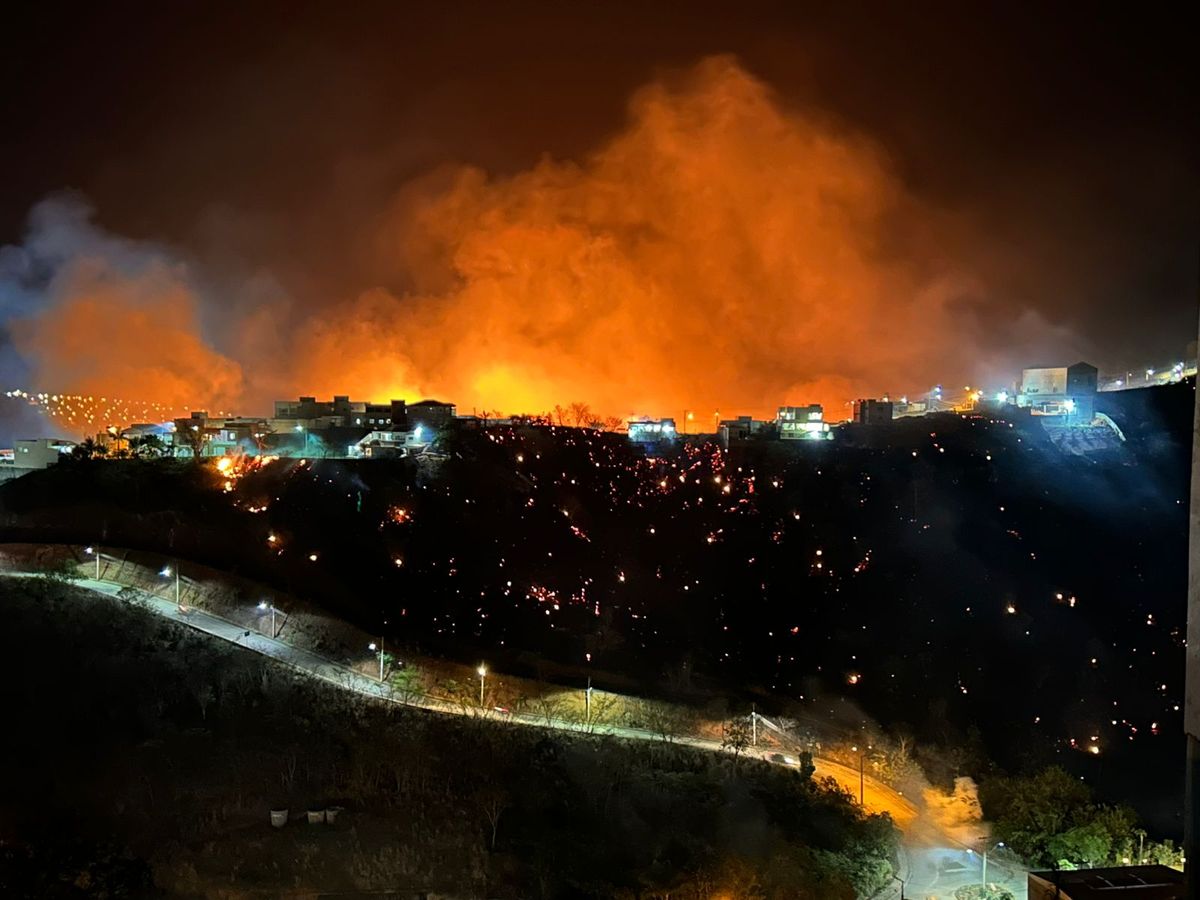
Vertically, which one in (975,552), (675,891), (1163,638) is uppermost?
(975,552)

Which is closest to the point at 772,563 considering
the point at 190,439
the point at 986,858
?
the point at 986,858

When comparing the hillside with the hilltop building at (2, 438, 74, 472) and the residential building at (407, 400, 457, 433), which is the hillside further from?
the residential building at (407, 400, 457, 433)

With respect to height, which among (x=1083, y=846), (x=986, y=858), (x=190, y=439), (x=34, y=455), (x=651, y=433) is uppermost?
(x=651, y=433)

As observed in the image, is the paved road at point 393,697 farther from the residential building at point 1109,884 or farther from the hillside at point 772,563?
the residential building at point 1109,884

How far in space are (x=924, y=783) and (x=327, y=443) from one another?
67.8 feet

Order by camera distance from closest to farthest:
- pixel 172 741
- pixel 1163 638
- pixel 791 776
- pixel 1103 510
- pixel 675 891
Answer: pixel 675 891
pixel 172 741
pixel 791 776
pixel 1163 638
pixel 1103 510

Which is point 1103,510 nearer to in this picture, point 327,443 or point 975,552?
point 975,552

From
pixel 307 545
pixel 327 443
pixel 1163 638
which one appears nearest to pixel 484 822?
pixel 307 545

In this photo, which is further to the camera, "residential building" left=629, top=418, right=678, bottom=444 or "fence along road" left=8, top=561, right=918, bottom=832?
"residential building" left=629, top=418, right=678, bottom=444

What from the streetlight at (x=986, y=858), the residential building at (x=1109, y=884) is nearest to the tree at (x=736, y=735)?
the streetlight at (x=986, y=858)

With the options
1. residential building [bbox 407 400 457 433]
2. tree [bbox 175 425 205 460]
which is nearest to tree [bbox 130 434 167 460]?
tree [bbox 175 425 205 460]

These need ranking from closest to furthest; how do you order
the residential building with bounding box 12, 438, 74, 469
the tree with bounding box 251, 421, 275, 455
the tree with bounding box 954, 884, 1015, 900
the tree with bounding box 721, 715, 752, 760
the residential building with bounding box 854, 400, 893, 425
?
the tree with bounding box 954, 884, 1015, 900, the tree with bounding box 721, 715, 752, 760, the residential building with bounding box 12, 438, 74, 469, the tree with bounding box 251, 421, 275, 455, the residential building with bounding box 854, 400, 893, 425

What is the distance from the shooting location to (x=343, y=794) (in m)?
13.3

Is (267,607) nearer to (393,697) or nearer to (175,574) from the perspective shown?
(175,574)
